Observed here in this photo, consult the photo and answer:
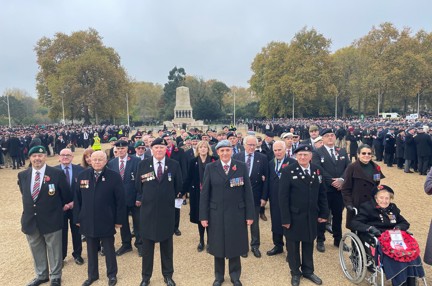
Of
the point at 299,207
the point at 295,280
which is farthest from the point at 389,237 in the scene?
the point at 295,280

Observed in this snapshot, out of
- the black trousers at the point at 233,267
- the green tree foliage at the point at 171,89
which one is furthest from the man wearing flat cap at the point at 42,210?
the green tree foliage at the point at 171,89

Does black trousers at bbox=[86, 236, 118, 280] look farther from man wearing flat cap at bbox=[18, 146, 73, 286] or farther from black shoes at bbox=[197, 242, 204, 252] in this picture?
black shoes at bbox=[197, 242, 204, 252]

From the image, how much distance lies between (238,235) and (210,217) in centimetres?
48

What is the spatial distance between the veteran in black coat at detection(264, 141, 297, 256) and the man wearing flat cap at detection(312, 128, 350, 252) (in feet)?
2.36

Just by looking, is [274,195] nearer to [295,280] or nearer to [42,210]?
[295,280]

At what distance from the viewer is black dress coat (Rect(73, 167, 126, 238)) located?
15.5 feet

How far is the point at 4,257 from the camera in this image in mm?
6137

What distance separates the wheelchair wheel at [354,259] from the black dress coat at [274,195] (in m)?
1.13

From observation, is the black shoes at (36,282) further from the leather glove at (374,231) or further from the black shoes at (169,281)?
the leather glove at (374,231)

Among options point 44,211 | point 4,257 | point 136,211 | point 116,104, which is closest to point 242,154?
point 136,211

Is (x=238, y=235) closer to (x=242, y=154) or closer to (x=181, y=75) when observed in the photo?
(x=242, y=154)

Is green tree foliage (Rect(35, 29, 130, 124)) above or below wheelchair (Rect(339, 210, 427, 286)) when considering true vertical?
above

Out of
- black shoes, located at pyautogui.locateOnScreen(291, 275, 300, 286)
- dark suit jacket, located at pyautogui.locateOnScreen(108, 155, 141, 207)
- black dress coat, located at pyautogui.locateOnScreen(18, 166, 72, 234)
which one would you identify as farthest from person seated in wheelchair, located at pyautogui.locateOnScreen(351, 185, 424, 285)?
black dress coat, located at pyautogui.locateOnScreen(18, 166, 72, 234)

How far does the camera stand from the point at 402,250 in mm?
4051
